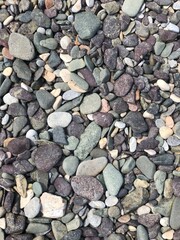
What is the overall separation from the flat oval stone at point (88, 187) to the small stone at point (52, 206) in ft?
0.20

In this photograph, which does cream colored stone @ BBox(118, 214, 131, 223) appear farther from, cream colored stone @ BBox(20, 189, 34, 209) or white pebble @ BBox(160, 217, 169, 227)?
cream colored stone @ BBox(20, 189, 34, 209)

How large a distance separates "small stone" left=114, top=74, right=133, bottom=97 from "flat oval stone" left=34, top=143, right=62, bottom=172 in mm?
269

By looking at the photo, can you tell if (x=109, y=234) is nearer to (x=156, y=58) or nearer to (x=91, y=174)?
(x=91, y=174)

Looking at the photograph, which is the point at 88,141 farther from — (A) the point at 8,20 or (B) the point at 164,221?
(A) the point at 8,20

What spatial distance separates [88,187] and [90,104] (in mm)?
268

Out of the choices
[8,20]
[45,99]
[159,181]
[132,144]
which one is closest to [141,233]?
[159,181]

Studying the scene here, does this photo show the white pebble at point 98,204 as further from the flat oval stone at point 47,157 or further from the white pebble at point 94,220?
the flat oval stone at point 47,157

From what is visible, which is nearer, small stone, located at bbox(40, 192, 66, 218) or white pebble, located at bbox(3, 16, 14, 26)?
small stone, located at bbox(40, 192, 66, 218)

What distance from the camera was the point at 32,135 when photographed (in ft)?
4.91

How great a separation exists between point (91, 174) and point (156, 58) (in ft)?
1.42

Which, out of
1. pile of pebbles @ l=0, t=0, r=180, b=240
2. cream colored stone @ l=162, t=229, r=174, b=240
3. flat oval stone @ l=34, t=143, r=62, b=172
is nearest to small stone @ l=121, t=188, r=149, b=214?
pile of pebbles @ l=0, t=0, r=180, b=240

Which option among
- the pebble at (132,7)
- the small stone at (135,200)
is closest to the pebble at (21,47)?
the pebble at (132,7)

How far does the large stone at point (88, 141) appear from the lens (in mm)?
1489

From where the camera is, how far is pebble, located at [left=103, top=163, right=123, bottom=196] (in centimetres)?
146
